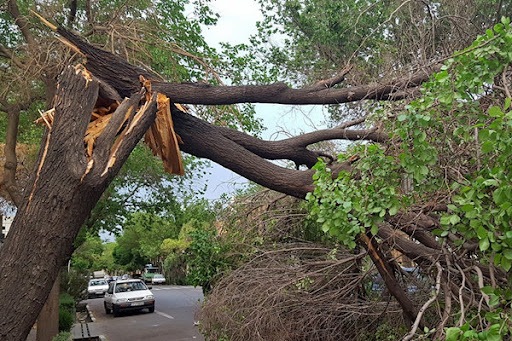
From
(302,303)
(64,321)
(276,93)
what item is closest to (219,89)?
(276,93)

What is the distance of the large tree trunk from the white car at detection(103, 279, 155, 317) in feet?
62.2

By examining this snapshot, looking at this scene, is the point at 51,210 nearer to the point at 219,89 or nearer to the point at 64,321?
the point at 219,89

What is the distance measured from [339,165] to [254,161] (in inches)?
34.4

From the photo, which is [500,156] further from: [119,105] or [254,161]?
[119,105]

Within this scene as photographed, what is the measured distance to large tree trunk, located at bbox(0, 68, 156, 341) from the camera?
407cm

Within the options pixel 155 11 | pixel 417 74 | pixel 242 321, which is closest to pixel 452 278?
pixel 417 74

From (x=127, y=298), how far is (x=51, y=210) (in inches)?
763

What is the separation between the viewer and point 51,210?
4180 millimetres

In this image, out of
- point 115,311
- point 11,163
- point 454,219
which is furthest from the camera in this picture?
point 115,311

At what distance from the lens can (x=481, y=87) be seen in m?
3.73

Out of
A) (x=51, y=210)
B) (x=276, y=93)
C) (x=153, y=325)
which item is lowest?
(x=153, y=325)

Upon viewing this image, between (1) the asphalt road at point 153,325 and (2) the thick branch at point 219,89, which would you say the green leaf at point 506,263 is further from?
(1) the asphalt road at point 153,325

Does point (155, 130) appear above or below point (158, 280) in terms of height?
below

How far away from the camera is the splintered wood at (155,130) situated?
15.1 ft
